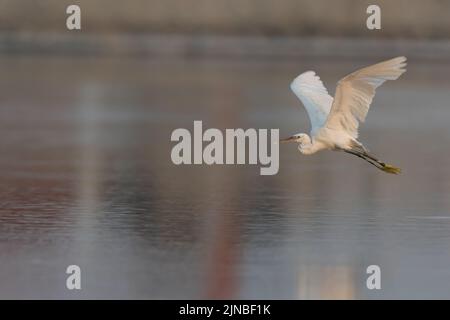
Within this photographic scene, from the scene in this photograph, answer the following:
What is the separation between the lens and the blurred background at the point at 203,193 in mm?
12555

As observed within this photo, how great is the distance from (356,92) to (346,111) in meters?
0.25

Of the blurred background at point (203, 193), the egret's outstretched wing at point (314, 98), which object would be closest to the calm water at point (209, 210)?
the blurred background at point (203, 193)

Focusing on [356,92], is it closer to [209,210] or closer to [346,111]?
[346,111]

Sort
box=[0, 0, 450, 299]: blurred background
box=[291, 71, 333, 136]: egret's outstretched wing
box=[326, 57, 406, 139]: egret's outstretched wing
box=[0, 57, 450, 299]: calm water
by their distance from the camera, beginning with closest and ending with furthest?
box=[0, 57, 450, 299]: calm water → box=[0, 0, 450, 299]: blurred background → box=[326, 57, 406, 139]: egret's outstretched wing → box=[291, 71, 333, 136]: egret's outstretched wing

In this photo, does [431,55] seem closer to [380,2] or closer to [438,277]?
[380,2]

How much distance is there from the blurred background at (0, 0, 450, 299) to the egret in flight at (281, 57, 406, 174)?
0.71 metres

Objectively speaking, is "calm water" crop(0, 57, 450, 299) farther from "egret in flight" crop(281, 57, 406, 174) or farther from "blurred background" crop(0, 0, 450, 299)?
"egret in flight" crop(281, 57, 406, 174)

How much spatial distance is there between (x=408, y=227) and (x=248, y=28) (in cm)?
3362

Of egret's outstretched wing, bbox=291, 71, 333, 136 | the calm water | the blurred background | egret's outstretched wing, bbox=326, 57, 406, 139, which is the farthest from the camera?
egret's outstretched wing, bbox=291, 71, 333, 136

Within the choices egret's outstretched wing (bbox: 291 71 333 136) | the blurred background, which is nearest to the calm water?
the blurred background

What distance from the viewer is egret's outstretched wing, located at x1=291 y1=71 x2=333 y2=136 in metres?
15.9

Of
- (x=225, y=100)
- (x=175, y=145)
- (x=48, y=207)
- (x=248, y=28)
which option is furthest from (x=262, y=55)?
(x=48, y=207)

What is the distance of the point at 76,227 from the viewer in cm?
1472
